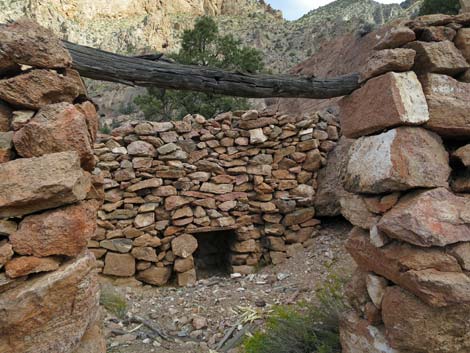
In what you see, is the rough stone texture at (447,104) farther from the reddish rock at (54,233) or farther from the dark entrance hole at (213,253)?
the dark entrance hole at (213,253)

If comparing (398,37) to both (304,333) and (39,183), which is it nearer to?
(39,183)

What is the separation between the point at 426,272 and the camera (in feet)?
5.32

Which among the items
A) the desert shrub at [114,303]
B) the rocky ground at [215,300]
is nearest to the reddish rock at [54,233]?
the rocky ground at [215,300]

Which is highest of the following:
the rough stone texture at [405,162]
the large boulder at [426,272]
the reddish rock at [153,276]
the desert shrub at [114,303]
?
the rough stone texture at [405,162]

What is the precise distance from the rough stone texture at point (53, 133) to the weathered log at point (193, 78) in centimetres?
103

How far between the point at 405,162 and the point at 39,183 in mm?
1623

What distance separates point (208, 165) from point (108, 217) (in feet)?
4.95

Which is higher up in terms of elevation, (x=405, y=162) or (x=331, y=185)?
(x=405, y=162)

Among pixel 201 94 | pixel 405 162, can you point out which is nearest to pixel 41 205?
pixel 405 162

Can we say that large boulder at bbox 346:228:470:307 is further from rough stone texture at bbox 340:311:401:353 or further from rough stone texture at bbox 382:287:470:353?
rough stone texture at bbox 340:311:401:353

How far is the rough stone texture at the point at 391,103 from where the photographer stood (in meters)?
1.83

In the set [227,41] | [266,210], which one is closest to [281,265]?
[266,210]

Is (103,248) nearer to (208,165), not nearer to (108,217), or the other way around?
(108,217)

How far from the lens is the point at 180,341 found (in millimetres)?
3289
